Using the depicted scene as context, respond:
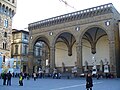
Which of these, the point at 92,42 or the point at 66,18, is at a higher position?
the point at 66,18

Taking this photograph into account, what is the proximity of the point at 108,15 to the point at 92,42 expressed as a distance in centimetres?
830

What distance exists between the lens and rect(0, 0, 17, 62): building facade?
134ft

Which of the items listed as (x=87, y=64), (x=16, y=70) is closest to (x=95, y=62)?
(x=87, y=64)

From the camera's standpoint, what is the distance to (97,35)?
3694 cm

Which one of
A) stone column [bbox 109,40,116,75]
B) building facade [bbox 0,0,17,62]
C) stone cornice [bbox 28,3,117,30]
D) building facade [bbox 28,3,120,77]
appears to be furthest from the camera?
building facade [bbox 0,0,17,62]

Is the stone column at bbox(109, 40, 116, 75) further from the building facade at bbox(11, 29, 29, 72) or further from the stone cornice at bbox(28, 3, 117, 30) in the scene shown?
the building facade at bbox(11, 29, 29, 72)

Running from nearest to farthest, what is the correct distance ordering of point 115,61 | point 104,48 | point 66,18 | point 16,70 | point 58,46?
point 115,61, point 66,18, point 104,48, point 16,70, point 58,46

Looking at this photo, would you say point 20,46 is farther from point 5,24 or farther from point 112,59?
point 112,59

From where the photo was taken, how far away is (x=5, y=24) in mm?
41906

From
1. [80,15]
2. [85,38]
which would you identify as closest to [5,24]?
[85,38]

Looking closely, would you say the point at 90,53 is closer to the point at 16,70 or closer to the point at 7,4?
the point at 16,70

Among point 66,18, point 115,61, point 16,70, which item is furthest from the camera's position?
point 16,70

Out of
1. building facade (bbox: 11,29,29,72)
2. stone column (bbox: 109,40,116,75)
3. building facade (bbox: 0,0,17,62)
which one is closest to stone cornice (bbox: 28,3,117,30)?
stone column (bbox: 109,40,116,75)

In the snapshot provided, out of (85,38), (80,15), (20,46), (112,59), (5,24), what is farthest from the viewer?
(20,46)
